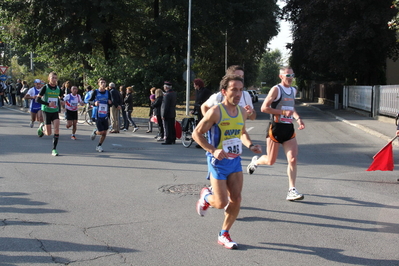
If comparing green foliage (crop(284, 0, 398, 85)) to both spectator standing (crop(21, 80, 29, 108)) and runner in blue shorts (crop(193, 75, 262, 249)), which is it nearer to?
spectator standing (crop(21, 80, 29, 108))

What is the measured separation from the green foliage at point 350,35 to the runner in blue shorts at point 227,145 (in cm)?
2729

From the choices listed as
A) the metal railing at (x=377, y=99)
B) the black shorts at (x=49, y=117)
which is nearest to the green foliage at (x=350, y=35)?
the metal railing at (x=377, y=99)

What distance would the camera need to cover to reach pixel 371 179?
28.7 feet

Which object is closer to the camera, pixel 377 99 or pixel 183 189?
pixel 183 189

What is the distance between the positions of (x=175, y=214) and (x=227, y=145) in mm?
1690

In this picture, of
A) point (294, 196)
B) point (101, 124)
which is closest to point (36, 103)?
point (101, 124)

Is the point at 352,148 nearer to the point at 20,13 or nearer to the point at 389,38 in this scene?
the point at 389,38

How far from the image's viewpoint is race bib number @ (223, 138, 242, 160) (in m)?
4.76

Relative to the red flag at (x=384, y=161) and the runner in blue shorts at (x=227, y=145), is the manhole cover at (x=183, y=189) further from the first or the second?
the red flag at (x=384, y=161)

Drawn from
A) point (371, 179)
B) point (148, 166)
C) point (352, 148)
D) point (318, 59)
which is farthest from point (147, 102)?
point (371, 179)

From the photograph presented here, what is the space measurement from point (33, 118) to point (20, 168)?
28.2ft

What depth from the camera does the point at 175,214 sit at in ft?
19.9

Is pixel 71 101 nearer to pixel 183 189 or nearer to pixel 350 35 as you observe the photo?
pixel 183 189

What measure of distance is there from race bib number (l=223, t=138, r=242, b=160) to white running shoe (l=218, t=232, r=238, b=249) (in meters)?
0.81
